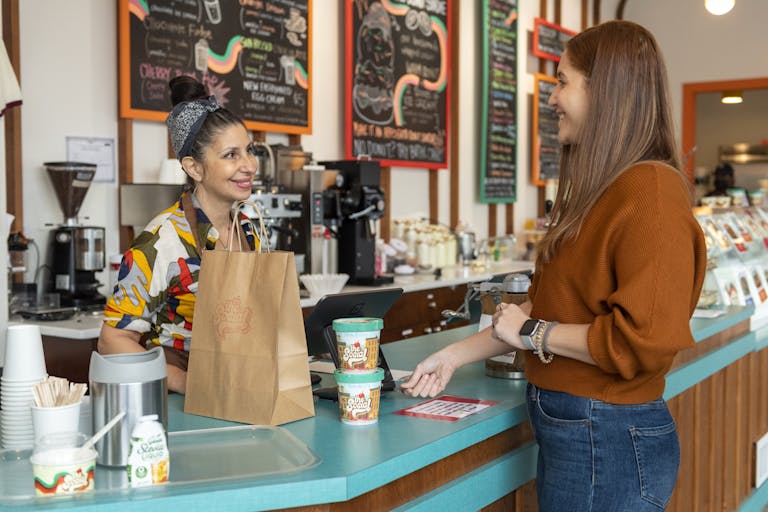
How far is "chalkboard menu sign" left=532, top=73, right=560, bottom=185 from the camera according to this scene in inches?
300

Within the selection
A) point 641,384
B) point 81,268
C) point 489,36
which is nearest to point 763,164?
point 489,36

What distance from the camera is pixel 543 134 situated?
307 inches

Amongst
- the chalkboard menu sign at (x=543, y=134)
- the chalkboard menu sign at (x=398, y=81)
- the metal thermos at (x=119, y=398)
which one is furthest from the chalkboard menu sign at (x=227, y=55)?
the chalkboard menu sign at (x=543, y=134)

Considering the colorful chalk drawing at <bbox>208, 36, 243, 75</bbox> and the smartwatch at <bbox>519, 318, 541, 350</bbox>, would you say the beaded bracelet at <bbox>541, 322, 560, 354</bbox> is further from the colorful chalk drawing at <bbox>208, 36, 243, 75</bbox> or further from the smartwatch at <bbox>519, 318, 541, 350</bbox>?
the colorful chalk drawing at <bbox>208, 36, 243, 75</bbox>

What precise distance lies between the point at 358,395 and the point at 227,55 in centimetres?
318

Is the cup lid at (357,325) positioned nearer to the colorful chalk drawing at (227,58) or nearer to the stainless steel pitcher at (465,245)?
the colorful chalk drawing at (227,58)

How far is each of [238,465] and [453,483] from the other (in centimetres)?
51

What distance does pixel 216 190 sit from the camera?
92.9 inches

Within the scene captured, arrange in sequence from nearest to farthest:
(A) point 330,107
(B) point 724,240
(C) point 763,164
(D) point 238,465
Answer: (D) point 238,465 < (B) point 724,240 < (A) point 330,107 < (C) point 763,164

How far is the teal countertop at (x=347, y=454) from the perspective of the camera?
4.58ft

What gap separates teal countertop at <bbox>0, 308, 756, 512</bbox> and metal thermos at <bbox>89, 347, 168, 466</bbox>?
0.46 ft

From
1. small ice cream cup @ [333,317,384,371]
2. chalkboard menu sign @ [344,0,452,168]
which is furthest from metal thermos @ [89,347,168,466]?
chalkboard menu sign @ [344,0,452,168]

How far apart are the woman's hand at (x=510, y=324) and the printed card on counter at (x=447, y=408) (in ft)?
0.66

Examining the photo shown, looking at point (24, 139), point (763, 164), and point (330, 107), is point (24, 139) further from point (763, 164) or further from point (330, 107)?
point (763, 164)
